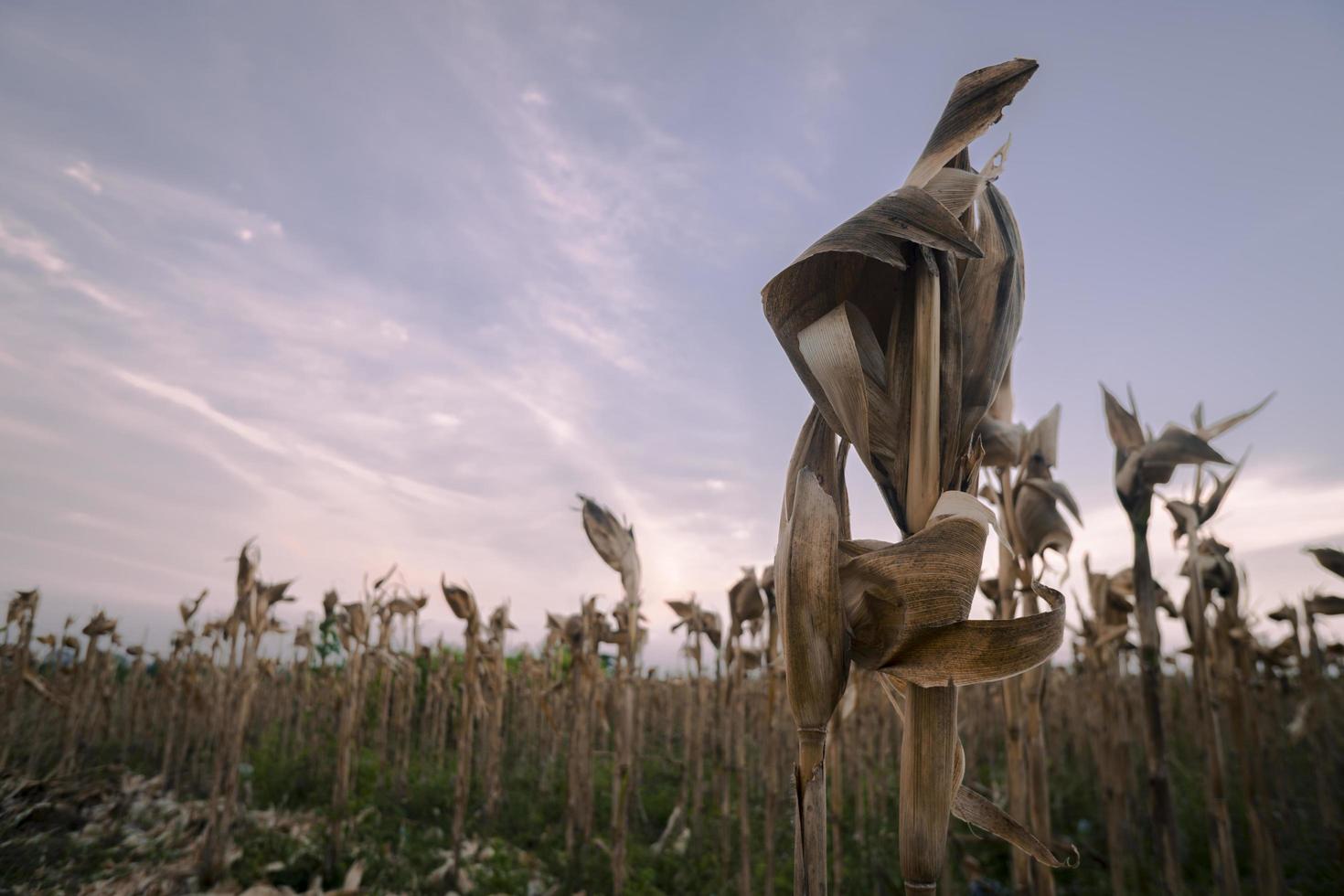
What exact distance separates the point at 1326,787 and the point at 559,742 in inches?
455

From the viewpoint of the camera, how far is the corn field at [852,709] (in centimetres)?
90

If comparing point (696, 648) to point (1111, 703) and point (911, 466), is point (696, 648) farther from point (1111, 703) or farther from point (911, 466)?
point (911, 466)

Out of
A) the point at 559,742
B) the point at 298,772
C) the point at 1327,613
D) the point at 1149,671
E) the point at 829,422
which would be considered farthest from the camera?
the point at 559,742

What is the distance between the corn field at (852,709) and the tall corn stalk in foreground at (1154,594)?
0.01m

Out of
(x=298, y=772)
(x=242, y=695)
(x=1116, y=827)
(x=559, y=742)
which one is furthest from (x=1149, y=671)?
(x=559, y=742)

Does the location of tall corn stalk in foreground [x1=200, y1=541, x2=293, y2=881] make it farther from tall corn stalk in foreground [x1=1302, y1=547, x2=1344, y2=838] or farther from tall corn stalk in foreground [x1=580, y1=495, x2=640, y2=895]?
tall corn stalk in foreground [x1=1302, y1=547, x2=1344, y2=838]

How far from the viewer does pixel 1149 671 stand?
7.89 feet

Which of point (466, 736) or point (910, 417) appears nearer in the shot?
point (910, 417)

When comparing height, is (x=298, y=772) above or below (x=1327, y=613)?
below

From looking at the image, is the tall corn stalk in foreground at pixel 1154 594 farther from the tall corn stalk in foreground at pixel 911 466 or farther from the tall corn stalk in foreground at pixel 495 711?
the tall corn stalk in foreground at pixel 495 711

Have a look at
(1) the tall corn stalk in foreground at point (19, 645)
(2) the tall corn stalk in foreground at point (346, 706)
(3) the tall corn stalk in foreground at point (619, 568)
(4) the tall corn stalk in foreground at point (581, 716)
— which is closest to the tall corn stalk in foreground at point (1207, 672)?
(3) the tall corn stalk in foreground at point (619, 568)

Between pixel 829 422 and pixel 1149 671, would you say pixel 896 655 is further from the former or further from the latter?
pixel 1149 671

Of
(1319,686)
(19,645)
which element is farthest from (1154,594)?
(19,645)

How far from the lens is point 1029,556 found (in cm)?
253
